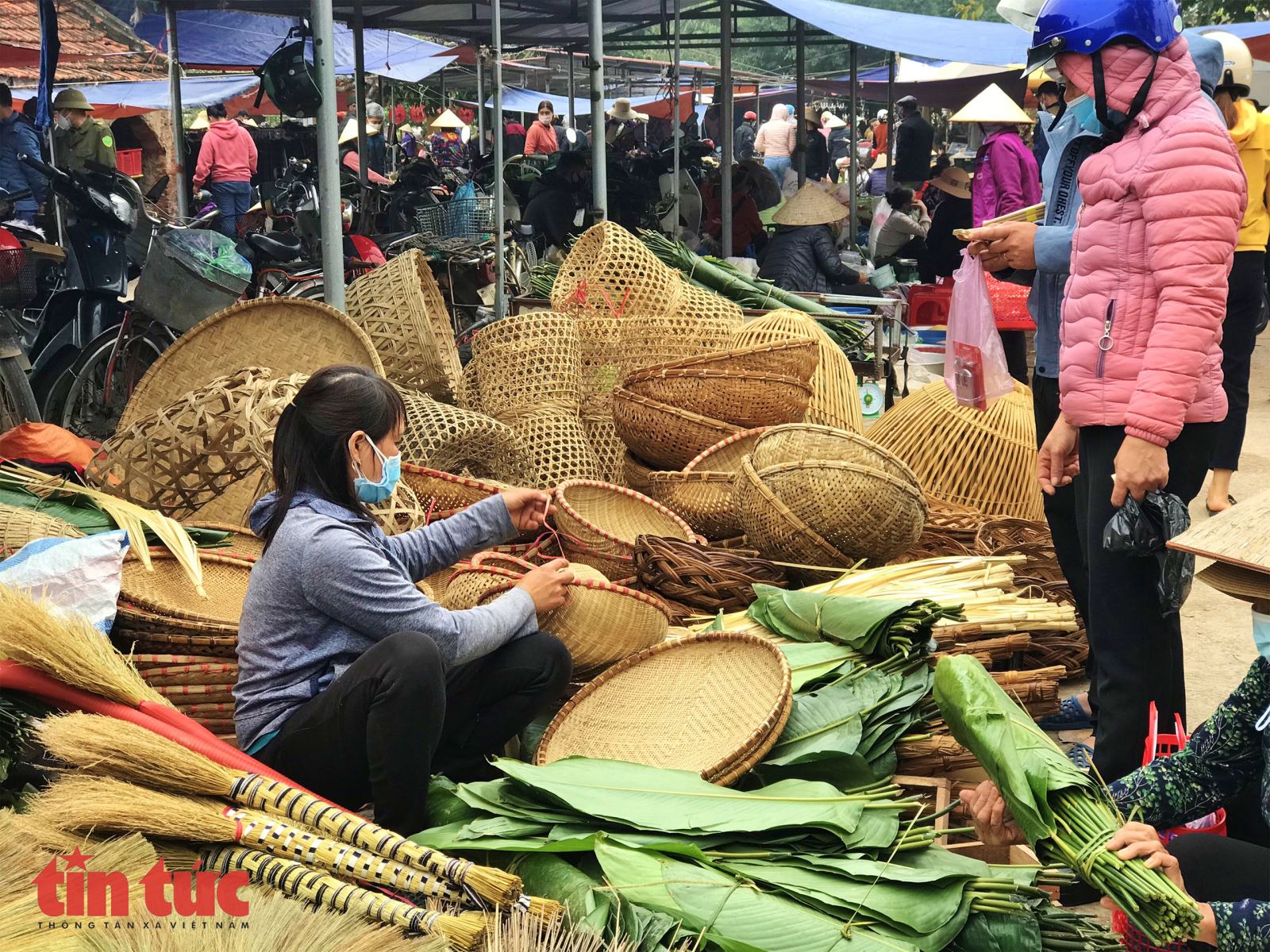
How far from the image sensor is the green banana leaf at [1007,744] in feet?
6.84

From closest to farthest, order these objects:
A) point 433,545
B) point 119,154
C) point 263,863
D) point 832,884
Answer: point 263,863, point 832,884, point 433,545, point 119,154

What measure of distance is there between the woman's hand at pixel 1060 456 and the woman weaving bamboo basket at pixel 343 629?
54.1 inches

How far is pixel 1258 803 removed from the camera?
2.40m

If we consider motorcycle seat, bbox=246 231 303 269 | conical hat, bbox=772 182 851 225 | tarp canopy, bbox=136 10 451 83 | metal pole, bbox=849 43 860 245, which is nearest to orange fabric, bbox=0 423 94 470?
Result: motorcycle seat, bbox=246 231 303 269

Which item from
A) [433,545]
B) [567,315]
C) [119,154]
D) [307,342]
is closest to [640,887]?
[433,545]

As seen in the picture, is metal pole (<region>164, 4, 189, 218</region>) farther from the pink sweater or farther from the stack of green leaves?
the pink sweater

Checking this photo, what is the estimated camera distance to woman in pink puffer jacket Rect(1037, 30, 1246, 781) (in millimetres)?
2570

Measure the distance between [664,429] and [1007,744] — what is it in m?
2.63

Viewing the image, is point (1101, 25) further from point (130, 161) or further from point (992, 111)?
point (130, 161)

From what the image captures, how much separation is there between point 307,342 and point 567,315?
1.16 metres

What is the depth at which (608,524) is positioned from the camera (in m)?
4.06

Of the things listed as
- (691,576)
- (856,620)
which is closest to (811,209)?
(691,576)

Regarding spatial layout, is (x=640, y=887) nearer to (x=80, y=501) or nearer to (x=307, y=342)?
(x=80, y=501)

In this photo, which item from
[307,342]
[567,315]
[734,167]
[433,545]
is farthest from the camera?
[734,167]
